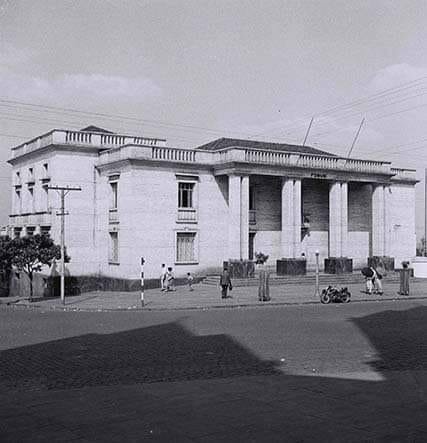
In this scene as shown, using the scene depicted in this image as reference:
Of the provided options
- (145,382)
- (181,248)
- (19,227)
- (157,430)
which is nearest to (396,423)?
(157,430)

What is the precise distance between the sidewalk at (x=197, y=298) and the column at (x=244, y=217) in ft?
8.79

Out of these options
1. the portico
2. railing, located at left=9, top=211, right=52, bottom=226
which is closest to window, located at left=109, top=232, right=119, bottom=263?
railing, located at left=9, top=211, right=52, bottom=226

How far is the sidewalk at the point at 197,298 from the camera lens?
1085 inches

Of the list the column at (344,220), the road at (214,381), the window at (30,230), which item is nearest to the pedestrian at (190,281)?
the column at (344,220)

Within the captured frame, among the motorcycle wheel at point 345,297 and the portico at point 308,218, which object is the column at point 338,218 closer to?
the portico at point 308,218

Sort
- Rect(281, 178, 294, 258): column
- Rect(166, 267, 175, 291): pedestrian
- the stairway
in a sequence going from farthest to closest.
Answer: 1. Rect(281, 178, 294, 258): column
2. the stairway
3. Rect(166, 267, 175, 291): pedestrian

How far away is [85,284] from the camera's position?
127 feet

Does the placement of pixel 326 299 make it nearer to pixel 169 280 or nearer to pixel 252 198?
pixel 169 280

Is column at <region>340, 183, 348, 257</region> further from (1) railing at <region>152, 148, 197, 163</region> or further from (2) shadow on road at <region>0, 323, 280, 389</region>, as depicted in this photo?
(2) shadow on road at <region>0, 323, 280, 389</region>

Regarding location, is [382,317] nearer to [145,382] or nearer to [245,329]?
[245,329]

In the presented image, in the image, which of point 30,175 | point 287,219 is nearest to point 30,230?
point 30,175

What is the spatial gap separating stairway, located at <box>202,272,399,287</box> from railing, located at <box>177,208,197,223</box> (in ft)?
11.8

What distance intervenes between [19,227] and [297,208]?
60.3ft

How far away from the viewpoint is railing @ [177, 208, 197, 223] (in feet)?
124
